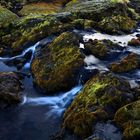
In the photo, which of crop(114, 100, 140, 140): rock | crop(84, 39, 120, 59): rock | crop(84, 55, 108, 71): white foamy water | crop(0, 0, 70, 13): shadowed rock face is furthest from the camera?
crop(0, 0, 70, 13): shadowed rock face

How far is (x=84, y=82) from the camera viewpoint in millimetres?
24375

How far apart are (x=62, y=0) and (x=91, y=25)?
685 inches

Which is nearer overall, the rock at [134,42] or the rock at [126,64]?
the rock at [126,64]

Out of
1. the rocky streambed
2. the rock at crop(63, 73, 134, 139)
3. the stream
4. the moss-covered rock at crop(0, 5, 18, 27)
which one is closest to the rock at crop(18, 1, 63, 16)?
the moss-covered rock at crop(0, 5, 18, 27)

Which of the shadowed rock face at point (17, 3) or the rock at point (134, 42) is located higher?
the rock at point (134, 42)

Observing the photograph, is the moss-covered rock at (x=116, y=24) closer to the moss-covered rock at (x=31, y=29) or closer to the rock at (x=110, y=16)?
the rock at (x=110, y=16)

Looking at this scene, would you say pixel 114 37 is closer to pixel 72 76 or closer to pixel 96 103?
pixel 72 76

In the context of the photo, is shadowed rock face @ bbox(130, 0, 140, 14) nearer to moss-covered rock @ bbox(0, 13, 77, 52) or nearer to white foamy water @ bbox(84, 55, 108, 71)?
moss-covered rock @ bbox(0, 13, 77, 52)

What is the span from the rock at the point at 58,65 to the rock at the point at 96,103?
2.84m

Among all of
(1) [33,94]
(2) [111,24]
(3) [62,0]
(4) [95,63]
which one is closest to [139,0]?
(3) [62,0]

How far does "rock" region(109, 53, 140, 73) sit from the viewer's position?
24869 mm

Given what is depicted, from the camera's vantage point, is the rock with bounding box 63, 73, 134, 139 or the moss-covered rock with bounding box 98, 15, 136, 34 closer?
the rock with bounding box 63, 73, 134, 139

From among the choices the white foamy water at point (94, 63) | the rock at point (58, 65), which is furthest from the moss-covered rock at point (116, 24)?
the white foamy water at point (94, 63)

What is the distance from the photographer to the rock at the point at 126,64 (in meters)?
24.9
